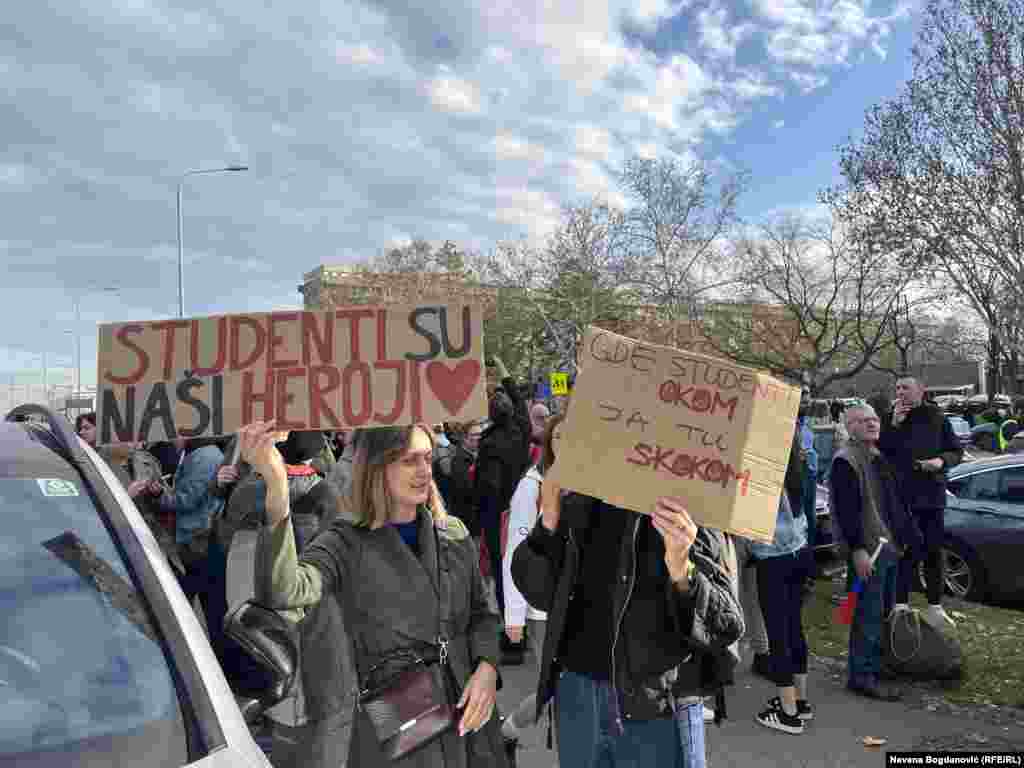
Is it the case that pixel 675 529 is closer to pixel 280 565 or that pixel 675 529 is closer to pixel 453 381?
pixel 453 381

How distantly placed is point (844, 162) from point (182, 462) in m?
20.3

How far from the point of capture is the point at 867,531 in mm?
5230

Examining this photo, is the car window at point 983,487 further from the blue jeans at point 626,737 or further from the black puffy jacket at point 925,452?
the blue jeans at point 626,737

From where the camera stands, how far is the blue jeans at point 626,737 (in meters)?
2.49

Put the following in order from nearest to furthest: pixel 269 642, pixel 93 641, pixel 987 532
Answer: pixel 93 641, pixel 269 642, pixel 987 532

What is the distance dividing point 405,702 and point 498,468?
14.3 ft

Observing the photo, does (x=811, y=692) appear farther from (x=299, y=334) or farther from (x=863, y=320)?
(x=863, y=320)

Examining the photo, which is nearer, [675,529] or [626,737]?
[675,529]

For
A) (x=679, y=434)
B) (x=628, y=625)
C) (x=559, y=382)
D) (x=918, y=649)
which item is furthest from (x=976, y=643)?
(x=559, y=382)

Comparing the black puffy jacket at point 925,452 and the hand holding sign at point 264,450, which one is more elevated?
the hand holding sign at point 264,450

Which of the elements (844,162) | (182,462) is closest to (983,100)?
(844,162)

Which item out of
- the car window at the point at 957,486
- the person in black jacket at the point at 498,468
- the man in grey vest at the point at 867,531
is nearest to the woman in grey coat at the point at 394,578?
the man in grey vest at the point at 867,531

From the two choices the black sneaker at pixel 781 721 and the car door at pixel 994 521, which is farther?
the car door at pixel 994 521

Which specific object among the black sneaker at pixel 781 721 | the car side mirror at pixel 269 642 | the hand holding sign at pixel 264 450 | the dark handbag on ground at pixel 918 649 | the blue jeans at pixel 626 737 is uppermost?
the hand holding sign at pixel 264 450
